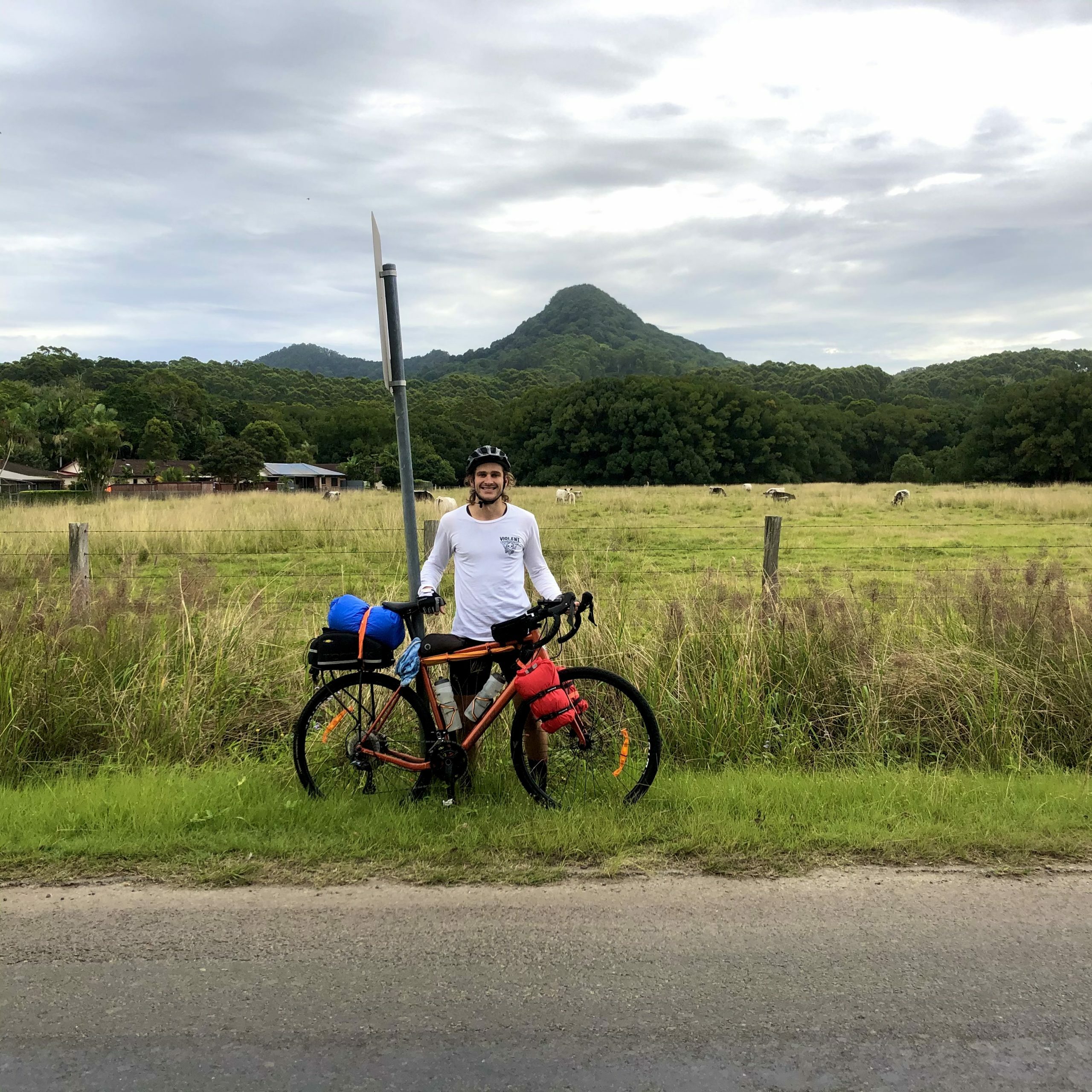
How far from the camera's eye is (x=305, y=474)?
92.7 m

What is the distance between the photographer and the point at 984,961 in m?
3.29

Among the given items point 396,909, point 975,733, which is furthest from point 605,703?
point 975,733

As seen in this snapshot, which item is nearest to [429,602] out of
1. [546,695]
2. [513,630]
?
[513,630]

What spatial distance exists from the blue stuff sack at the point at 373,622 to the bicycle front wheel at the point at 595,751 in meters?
0.80

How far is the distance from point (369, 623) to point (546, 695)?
3.37 feet

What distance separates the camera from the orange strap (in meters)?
4.73

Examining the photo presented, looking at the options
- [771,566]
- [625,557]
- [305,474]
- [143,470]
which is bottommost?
[625,557]

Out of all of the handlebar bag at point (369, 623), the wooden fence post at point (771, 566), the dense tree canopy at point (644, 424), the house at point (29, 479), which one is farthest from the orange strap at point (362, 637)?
the house at point (29, 479)

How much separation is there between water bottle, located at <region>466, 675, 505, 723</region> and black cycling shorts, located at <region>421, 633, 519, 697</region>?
2.0 inches

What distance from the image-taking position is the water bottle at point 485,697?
15.6 ft

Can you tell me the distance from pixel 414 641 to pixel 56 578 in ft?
15.0

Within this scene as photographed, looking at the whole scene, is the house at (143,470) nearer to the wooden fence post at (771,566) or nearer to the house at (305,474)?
the house at (305,474)

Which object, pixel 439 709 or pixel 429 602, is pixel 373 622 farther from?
pixel 439 709

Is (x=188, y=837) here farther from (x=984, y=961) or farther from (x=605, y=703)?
(x=984, y=961)
